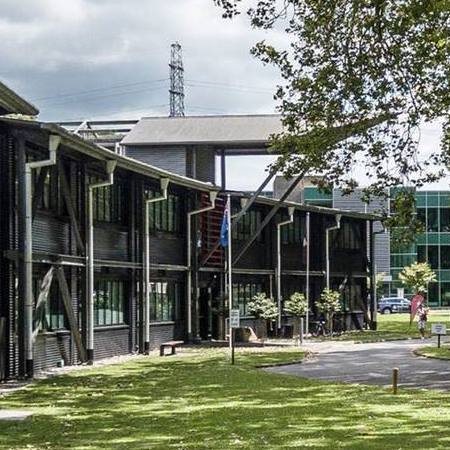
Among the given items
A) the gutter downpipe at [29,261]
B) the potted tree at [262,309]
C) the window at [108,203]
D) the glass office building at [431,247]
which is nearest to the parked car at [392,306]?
the glass office building at [431,247]

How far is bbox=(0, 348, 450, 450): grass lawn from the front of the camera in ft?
38.3

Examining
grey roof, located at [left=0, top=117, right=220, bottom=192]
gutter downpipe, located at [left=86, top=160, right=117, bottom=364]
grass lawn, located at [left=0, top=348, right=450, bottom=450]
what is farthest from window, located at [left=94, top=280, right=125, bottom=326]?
grass lawn, located at [left=0, top=348, right=450, bottom=450]

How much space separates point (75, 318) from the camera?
2464 centimetres

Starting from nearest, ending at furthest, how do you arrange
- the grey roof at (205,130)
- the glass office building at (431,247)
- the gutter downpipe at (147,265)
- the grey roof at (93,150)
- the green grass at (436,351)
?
1. the grey roof at (93,150)
2. the green grass at (436,351)
3. the gutter downpipe at (147,265)
4. the grey roof at (205,130)
5. the glass office building at (431,247)

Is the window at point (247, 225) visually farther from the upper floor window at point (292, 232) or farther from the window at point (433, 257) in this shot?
the window at point (433, 257)

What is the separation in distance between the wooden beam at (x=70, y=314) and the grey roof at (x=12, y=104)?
4.26 meters

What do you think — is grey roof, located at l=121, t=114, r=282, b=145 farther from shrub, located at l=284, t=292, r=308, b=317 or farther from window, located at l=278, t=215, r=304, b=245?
shrub, located at l=284, t=292, r=308, b=317

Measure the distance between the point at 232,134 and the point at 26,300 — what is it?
21.5 metres

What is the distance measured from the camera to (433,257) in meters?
A: 87.9

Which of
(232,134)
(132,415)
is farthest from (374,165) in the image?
(232,134)

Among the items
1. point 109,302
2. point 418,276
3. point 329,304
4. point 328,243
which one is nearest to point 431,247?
point 418,276

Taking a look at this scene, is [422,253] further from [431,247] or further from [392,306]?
[392,306]

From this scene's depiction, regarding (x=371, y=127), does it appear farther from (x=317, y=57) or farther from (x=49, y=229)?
(x=49, y=229)

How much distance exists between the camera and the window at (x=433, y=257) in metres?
87.3
